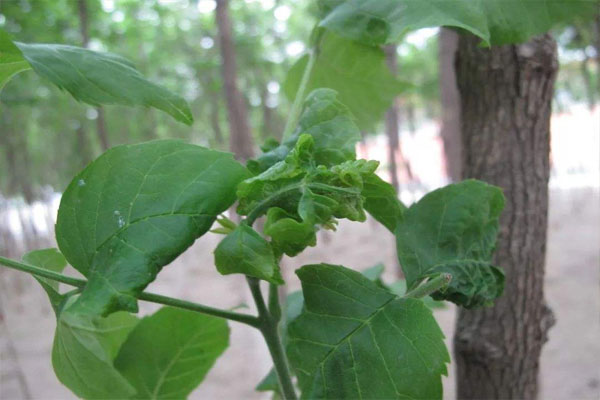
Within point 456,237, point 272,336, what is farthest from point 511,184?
point 272,336

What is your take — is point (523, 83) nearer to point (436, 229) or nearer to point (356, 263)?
point (436, 229)

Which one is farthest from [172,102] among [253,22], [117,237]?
[253,22]

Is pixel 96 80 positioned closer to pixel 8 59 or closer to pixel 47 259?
pixel 8 59

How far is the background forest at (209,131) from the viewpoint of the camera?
396cm

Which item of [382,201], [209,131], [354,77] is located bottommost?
[382,201]

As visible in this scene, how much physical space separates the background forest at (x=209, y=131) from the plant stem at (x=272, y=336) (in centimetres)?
50

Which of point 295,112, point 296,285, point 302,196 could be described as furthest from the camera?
point 296,285

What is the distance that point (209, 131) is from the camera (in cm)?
1308

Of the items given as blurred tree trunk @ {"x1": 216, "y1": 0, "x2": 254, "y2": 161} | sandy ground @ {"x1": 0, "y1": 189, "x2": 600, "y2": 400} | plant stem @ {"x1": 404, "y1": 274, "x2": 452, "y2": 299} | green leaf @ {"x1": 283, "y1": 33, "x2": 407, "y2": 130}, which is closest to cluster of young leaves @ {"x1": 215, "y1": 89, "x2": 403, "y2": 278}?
plant stem @ {"x1": 404, "y1": 274, "x2": 452, "y2": 299}

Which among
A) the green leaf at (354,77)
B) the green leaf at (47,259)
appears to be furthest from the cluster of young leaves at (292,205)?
the green leaf at (354,77)

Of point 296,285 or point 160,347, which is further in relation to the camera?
point 296,285

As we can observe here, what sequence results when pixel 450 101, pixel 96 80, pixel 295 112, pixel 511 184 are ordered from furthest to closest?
pixel 450 101 → pixel 511 184 → pixel 295 112 → pixel 96 80

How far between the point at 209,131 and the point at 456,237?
500 inches

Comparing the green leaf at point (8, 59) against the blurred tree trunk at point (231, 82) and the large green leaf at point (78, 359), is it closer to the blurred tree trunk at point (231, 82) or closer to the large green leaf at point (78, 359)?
the large green leaf at point (78, 359)
